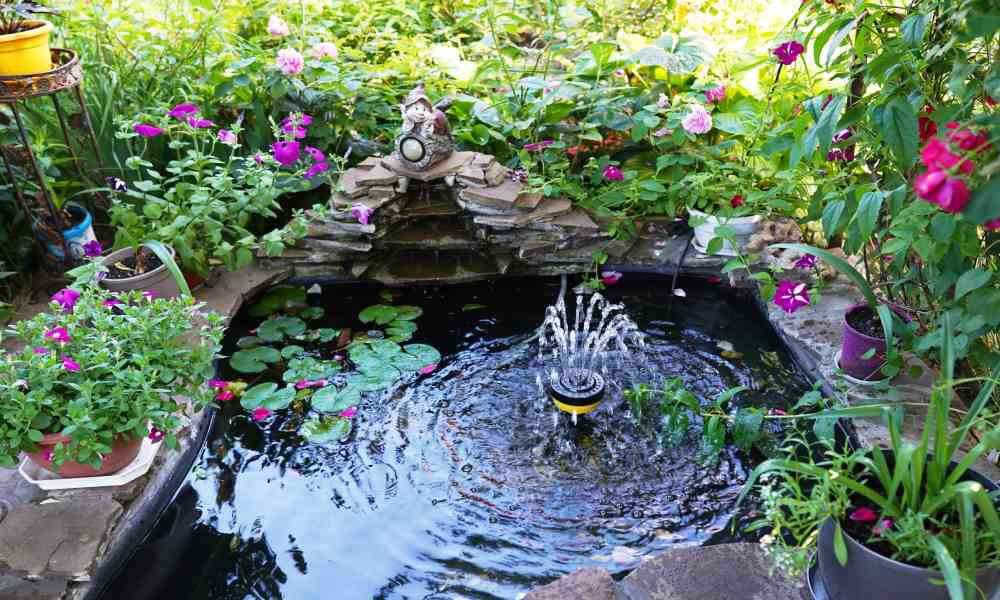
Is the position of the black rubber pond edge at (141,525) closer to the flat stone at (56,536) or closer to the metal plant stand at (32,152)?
the flat stone at (56,536)

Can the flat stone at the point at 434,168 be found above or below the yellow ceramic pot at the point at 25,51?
below

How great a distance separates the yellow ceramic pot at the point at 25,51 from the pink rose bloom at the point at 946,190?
3.01 metres

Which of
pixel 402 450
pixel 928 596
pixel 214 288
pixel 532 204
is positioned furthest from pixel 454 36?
pixel 928 596

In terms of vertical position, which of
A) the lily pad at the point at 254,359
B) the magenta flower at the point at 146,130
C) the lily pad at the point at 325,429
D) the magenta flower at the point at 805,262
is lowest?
the lily pad at the point at 325,429

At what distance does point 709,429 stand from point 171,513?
1.77 m

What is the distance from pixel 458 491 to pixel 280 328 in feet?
4.11

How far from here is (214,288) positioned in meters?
3.46

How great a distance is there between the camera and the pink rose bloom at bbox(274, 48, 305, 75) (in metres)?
3.60

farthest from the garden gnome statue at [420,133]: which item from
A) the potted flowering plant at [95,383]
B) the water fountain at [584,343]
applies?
the potted flowering plant at [95,383]

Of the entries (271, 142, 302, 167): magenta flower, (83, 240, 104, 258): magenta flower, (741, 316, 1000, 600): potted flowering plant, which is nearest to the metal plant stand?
(83, 240, 104, 258): magenta flower

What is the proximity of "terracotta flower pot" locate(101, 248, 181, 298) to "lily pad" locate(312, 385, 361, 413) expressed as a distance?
0.79 m

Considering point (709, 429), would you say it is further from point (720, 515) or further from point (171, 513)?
point (171, 513)

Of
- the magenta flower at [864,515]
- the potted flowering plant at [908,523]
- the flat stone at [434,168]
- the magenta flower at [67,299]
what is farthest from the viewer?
the flat stone at [434,168]

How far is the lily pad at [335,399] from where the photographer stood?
9.64 feet
